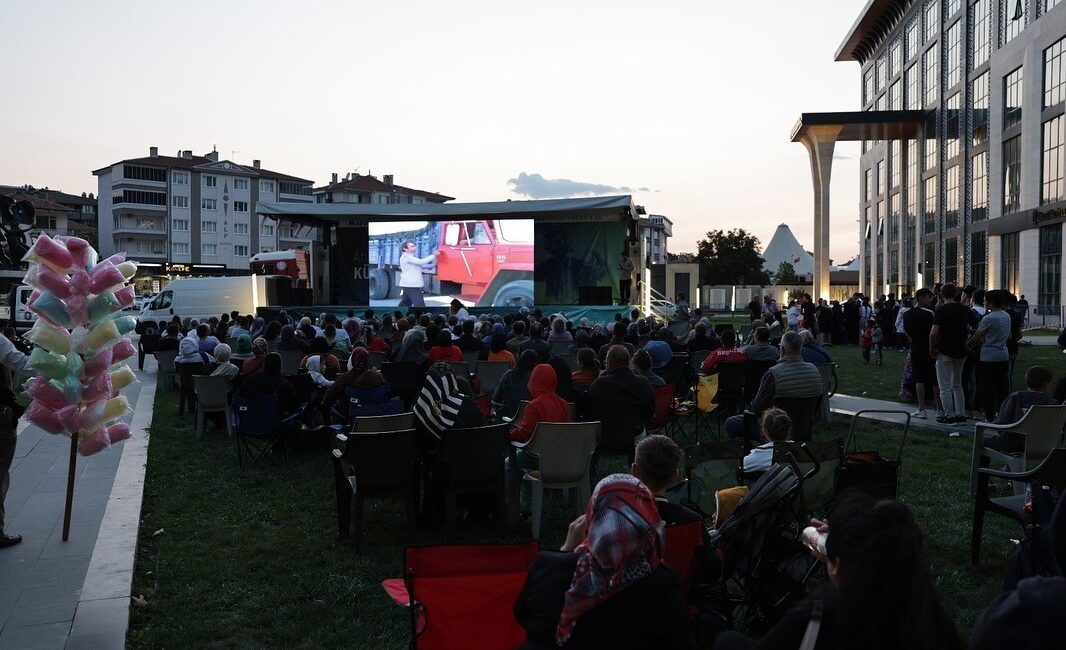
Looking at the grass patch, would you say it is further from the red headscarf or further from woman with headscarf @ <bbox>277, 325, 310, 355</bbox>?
woman with headscarf @ <bbox>277, 325, 310, 355</bbox>

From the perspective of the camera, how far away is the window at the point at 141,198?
8094 cm

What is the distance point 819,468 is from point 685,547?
174 centimetres

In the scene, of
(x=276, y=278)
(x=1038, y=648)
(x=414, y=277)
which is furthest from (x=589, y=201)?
(x=1038, y=648)

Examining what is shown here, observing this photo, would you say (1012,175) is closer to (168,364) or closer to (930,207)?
(930,207)

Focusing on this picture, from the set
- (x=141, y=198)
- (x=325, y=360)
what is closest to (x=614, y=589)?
(x=325, y=360)

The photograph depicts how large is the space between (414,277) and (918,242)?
1341 inches

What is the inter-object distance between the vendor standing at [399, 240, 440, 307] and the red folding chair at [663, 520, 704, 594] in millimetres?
25555

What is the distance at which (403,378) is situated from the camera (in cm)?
1048

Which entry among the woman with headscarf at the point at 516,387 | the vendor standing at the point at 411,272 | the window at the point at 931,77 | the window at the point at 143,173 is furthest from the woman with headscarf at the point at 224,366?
the window at the point at 143,173

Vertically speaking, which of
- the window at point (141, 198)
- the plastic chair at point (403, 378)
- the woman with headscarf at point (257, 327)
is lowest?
the plastic chair at point (403, 378)

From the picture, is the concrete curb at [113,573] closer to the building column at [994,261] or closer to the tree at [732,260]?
the building column at [994,261]

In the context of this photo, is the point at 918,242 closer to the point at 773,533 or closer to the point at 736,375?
the point at 736,375

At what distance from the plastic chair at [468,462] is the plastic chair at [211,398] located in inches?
215

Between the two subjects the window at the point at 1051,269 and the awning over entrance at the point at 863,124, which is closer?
the window at the point at 1051,269
